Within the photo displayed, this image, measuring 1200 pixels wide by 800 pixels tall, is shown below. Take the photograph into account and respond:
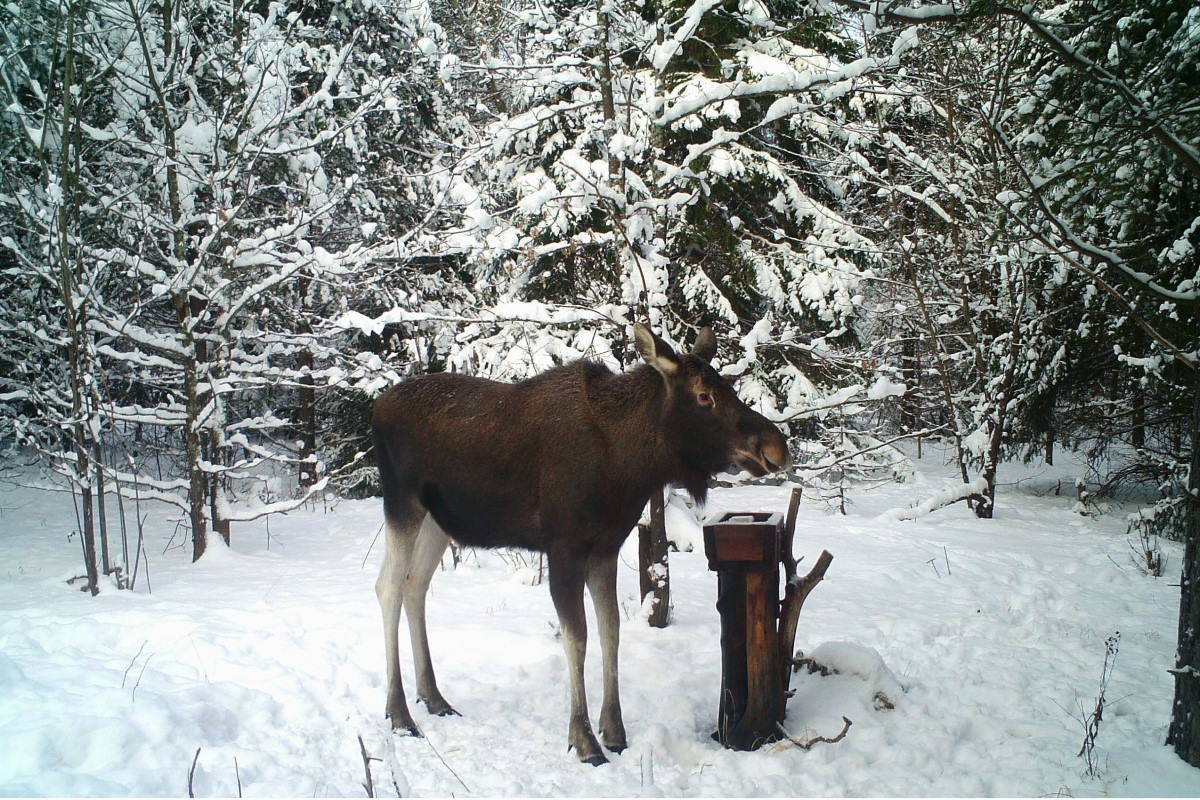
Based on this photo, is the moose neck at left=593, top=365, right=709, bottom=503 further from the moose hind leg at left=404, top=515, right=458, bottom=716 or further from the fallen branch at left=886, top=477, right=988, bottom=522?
the fallen branch at left=886, top=477, right=988, bottom=522

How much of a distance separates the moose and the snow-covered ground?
1.44ft

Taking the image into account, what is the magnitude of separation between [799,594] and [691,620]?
Result: 1.99 metres

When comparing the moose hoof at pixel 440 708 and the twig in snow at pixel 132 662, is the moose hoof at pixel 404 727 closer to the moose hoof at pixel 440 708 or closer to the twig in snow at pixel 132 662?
the moose hoof at pixel 440 708

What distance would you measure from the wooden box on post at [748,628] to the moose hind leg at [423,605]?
174cm

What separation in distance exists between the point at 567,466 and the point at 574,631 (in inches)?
36.7

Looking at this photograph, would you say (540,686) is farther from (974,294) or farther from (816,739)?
(974,294)

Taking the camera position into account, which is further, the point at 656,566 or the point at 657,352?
the point at 656,566

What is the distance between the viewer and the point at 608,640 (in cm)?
450

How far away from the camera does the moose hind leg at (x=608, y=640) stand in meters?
4.41

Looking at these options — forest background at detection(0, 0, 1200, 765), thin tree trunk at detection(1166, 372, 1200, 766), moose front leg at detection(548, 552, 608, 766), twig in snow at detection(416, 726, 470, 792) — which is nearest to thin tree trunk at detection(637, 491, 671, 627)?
forest background at detection(0, 0, 1200, 765)

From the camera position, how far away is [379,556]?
9273mm

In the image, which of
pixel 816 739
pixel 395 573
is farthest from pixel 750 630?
pixel 395 573

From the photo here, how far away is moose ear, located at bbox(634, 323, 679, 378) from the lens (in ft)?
14.4

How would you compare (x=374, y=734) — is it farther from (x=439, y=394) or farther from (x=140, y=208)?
(x=140, y=208)
